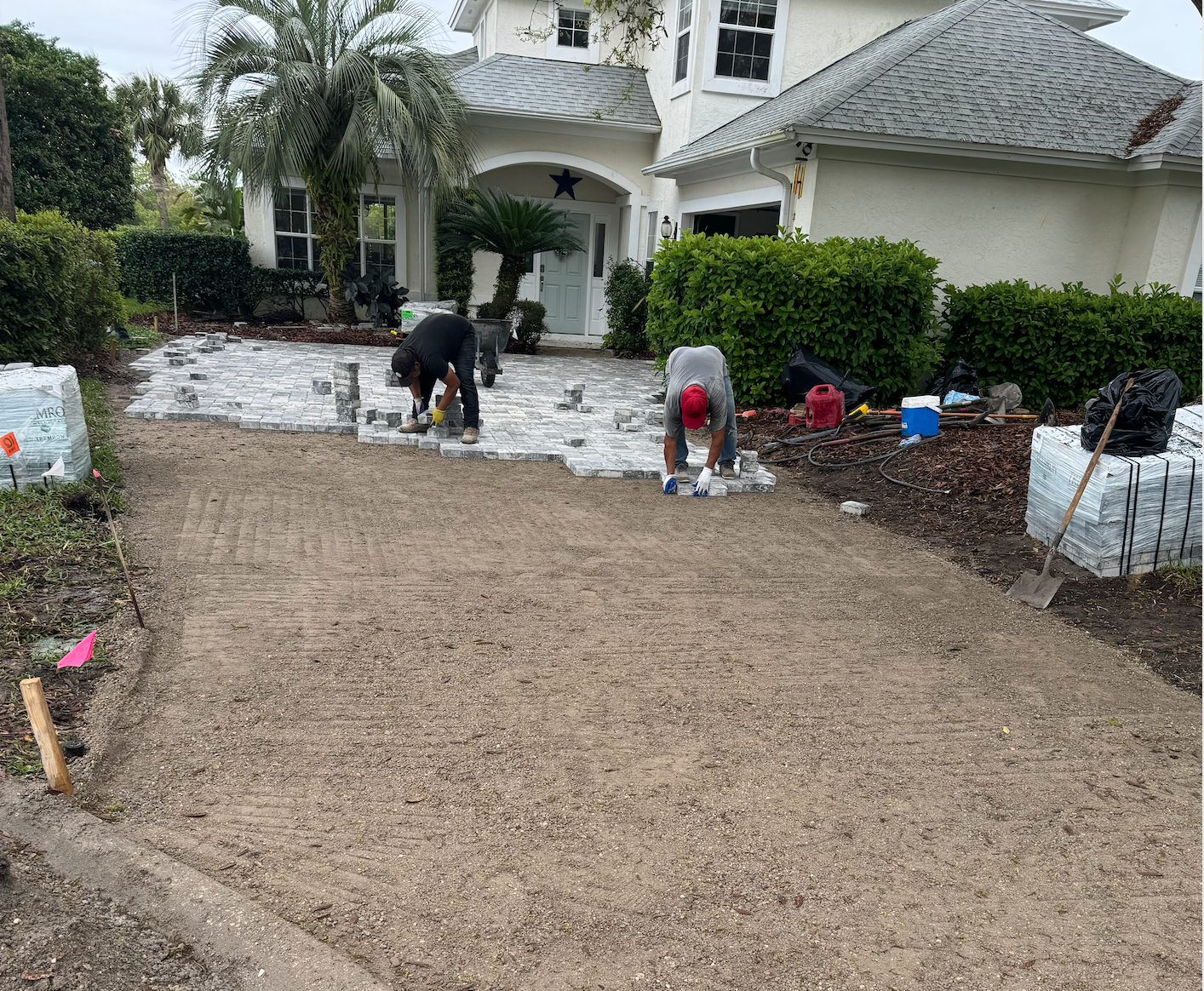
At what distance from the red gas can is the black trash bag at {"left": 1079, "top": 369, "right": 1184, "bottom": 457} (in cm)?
368

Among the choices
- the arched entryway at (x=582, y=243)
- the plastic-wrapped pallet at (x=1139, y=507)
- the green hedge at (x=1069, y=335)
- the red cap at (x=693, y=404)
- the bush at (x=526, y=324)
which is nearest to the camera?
the plastic-wrapped pallet at (x=1139, y=507)

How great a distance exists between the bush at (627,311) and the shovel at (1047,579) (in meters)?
11.0

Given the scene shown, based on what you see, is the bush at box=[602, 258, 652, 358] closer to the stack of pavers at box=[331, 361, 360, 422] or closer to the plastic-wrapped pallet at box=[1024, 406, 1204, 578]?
the stack of pavers at box=[331, 361, 360, 422]

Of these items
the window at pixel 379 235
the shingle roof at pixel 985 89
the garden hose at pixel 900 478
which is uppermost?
the shingle roof at pixel 985 89

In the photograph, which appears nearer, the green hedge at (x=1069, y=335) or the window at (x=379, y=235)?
the green hedge at (x=1069, y=335)

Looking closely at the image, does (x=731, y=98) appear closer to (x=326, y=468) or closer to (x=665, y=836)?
(x=326, y=468)

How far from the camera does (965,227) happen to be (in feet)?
37.8

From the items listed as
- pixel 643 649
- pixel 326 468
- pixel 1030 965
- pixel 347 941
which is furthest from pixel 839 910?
pixel 326 468

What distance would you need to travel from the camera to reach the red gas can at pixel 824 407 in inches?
373

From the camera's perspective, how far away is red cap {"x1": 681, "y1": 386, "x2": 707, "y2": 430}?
6820 mm

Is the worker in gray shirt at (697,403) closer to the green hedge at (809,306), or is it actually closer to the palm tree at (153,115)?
the green hedge at (809,306)

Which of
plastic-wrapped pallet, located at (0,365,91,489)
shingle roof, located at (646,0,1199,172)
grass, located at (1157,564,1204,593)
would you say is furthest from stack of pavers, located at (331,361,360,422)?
grass, located at (1157,564,1204,593)

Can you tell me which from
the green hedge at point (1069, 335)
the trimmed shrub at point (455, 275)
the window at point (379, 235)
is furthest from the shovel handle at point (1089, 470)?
the window at point (379, 235)

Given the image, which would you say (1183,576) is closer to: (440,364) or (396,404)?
(440,364)
